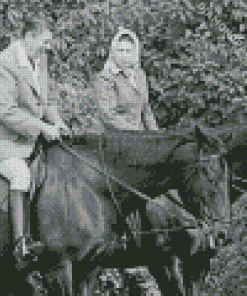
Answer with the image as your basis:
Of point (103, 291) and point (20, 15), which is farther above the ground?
point (20, 15)

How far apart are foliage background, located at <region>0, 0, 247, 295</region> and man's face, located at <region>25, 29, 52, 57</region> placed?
0.07 m

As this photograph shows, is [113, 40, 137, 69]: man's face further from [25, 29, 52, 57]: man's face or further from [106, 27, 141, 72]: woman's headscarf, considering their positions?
[25, 29, 52, 57]: man's face

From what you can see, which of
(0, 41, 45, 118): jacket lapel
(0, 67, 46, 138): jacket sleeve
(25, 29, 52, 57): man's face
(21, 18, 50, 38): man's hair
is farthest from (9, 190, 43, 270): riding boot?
→ (21, 18, 50, 38): man's hair

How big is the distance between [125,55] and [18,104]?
2.06 ft

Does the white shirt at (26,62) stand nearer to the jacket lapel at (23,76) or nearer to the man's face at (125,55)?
the jacket lapel at (23,76)

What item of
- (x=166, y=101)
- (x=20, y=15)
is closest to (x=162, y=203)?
(x=166, y=101)

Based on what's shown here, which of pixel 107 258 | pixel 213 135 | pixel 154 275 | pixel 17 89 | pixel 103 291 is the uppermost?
pixel 17 89

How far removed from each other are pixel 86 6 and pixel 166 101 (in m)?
0.67

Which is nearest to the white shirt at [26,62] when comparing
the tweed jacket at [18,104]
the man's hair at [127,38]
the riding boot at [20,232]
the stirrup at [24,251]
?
the tweed jacket at [18,104]

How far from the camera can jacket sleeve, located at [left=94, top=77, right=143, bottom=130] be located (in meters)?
1.94

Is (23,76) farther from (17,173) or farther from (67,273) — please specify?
(67,273)

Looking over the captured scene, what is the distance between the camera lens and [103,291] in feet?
5.79

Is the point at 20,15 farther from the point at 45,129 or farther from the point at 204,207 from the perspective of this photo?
the point at 204,207

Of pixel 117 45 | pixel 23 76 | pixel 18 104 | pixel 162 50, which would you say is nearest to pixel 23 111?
pixel 18 104
